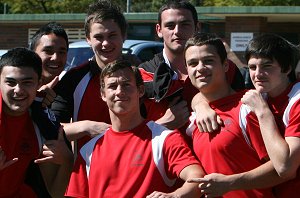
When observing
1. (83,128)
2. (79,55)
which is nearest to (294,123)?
(83,128)

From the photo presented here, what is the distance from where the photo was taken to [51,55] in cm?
557

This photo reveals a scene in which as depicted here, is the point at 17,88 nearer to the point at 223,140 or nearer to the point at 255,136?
the point at 223,140

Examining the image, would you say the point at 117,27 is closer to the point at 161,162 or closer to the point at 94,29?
the point at 94,29

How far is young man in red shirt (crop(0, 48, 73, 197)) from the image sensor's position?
14.7 feet

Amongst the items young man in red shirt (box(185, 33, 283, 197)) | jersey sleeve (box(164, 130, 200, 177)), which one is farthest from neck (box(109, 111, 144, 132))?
young man in red shirt (box(185, 33, 283, 197))

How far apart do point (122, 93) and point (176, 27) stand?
1041mm

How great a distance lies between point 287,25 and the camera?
21.8m

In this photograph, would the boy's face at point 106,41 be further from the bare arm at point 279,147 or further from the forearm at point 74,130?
the bare arm at point 279,147

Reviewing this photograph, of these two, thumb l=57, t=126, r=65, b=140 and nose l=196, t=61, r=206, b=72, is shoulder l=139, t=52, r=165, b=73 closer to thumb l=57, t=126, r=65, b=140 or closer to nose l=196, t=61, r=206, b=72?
nose l=196, t=61, r=206, b=72

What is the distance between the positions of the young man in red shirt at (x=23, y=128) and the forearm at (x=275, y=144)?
1.44 metres

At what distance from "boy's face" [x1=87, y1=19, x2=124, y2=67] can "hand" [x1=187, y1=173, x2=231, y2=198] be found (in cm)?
145

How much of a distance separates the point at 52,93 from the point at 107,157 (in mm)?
852

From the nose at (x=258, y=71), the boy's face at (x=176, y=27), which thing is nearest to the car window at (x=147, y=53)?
the boy's face at (x=176, y=27)

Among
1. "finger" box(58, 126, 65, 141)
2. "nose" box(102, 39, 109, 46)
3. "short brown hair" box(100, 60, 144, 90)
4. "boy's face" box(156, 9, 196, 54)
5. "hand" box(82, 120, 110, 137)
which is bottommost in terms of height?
"finger" box(58, 126, 65, 141)
